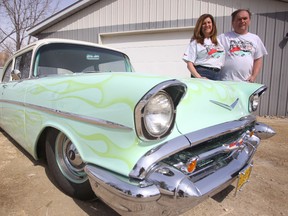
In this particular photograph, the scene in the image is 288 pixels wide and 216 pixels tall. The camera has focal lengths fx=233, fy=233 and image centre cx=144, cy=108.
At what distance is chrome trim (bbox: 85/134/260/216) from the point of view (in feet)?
3.79

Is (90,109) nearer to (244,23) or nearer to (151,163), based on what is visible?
(151,163)

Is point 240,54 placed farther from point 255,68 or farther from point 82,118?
point 82,118

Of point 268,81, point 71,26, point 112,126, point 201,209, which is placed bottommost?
point 201,209

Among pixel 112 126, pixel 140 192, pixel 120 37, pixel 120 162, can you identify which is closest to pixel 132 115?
pixel 112 126

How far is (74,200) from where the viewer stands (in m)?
1.82

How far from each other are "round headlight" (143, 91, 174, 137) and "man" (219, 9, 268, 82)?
1.74 metres

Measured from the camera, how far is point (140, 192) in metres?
1.14

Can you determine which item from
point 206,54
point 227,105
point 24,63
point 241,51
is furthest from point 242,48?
point 24,63

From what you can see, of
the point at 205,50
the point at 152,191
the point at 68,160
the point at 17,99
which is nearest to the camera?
the point at 152,191

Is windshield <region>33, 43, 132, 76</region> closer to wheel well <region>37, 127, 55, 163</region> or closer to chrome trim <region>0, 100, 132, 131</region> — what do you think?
chrome trim <region>0, 100, 132, 131</region>

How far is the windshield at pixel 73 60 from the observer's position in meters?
2.36

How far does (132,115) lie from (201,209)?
1069 mm

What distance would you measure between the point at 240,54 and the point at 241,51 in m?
0.04

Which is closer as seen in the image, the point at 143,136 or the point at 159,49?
the point at 143,136
